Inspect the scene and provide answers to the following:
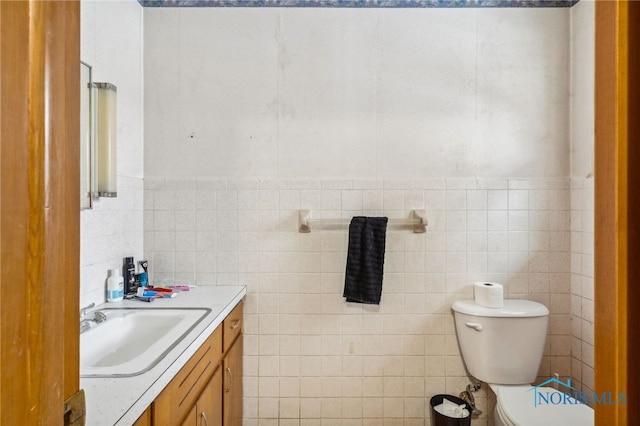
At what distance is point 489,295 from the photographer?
1814 millimetres

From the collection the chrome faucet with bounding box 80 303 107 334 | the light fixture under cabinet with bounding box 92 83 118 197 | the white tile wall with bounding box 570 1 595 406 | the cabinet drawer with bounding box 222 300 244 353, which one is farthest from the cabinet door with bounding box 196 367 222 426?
the white tile wall with bounding box 570 1 595 406

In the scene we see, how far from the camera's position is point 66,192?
40cm

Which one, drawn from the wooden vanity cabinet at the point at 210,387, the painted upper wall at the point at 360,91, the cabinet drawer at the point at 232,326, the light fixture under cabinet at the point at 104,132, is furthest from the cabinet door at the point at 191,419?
the painted upper wall at the point at 360,91

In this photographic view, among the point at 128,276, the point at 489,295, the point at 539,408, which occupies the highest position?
the point at 128,276

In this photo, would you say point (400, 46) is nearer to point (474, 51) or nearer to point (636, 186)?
point (474, 51)

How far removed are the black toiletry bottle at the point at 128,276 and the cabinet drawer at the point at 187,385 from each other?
585 millimetres

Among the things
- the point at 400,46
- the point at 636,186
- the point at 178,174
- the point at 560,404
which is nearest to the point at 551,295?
the point at 560,404

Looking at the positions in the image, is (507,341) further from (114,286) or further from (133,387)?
(114,286)

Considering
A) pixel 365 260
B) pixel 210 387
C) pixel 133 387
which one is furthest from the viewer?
pixel 365 260

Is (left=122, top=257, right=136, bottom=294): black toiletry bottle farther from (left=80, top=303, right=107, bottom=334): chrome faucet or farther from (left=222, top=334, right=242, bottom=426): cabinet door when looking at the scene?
(left=222, top=334, right=242, bottom=426): cabinet door

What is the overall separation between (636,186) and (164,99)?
6.81 ft

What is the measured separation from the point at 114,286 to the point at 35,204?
147 centimetres

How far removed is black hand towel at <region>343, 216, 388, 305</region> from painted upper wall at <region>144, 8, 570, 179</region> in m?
0.29

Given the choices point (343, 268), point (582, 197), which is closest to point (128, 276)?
point (343, 268)
